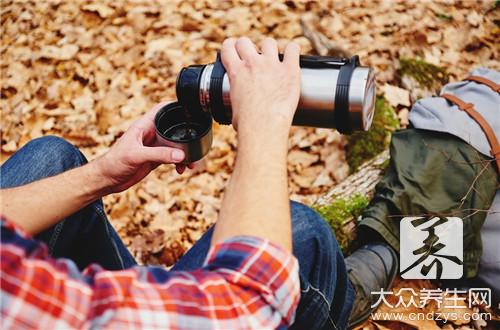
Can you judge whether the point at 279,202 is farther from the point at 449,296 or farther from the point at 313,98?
the point at 449,296

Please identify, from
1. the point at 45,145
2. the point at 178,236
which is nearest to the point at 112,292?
the point at 45,145

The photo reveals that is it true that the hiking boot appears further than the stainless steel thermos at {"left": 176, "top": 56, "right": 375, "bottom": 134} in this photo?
Yes

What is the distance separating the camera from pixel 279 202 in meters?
1.01

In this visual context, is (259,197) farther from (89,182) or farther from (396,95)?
(396,95)

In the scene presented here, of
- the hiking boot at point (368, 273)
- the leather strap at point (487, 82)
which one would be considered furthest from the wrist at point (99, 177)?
the leather strap at point (487, 82)

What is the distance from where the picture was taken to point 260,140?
1.08 m

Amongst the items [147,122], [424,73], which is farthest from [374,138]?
[147,122]

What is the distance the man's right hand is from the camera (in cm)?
111

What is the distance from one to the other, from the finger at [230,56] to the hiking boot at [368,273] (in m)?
1.06

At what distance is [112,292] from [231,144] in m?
2.08

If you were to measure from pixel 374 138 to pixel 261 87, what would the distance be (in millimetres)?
1602

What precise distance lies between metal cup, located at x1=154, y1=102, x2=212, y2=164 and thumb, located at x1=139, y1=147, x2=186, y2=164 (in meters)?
0.02

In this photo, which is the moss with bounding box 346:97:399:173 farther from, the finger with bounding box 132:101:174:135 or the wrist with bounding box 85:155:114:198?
the wrist with bounding box 85:155:114:198

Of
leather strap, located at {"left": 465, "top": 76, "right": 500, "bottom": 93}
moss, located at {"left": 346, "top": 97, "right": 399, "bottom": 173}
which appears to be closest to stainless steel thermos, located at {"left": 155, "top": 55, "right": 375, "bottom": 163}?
leather strap, located at {"left": 465, "top": 76, "right": 500, "bottom": 93}
